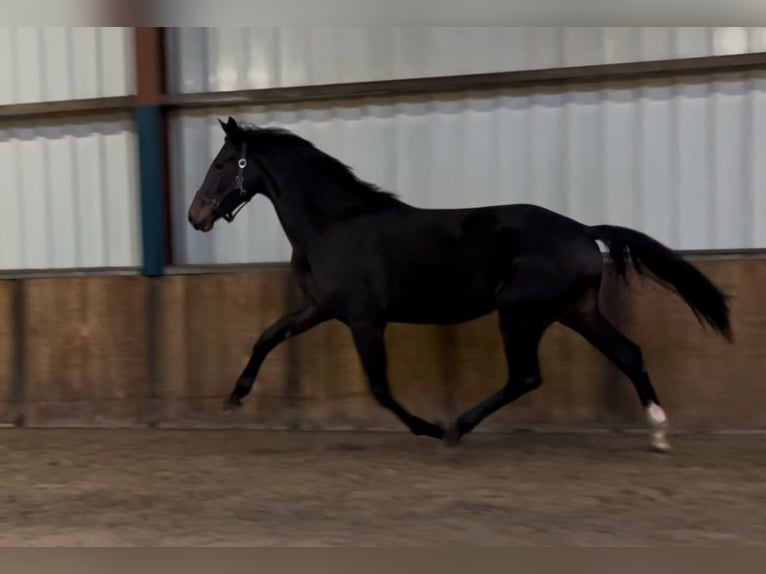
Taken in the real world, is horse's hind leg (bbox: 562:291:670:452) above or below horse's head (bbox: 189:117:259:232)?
below

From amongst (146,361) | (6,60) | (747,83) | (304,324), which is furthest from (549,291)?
(6,60)

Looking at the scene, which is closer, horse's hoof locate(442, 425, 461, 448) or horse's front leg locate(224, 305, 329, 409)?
horse's hoof locate(442, 425, 461, 448)

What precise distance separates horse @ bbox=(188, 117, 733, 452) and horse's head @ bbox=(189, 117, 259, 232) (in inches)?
3.8

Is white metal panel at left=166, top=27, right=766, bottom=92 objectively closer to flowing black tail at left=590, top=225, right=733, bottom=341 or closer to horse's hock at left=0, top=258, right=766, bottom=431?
horse's hock at left=0, top=258, right=766, bottom=431

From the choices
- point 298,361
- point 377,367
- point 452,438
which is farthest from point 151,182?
point 452,438

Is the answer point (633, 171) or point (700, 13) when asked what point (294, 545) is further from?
point (633, 171)

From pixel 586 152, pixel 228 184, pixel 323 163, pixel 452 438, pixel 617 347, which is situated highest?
pixel 586 152

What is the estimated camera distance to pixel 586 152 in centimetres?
556

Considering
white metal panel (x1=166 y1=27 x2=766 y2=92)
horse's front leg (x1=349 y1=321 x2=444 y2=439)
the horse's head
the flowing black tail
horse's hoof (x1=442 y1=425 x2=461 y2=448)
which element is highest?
white metal panel (x1=166 y1=27 x2=766 y2=92)

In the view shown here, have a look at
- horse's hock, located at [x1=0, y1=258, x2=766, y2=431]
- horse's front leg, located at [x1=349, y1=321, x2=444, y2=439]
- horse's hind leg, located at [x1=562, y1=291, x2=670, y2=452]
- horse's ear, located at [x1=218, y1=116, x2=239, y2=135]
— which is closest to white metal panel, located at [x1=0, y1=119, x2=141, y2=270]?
horse's hock, located at [x1=0, y1=258, x2=766, y2=431]

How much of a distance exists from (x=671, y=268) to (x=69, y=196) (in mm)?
4397

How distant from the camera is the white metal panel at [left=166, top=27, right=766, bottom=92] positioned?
5379 mm

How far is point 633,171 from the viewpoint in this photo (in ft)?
18.1

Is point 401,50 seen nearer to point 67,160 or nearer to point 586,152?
point 586,152
